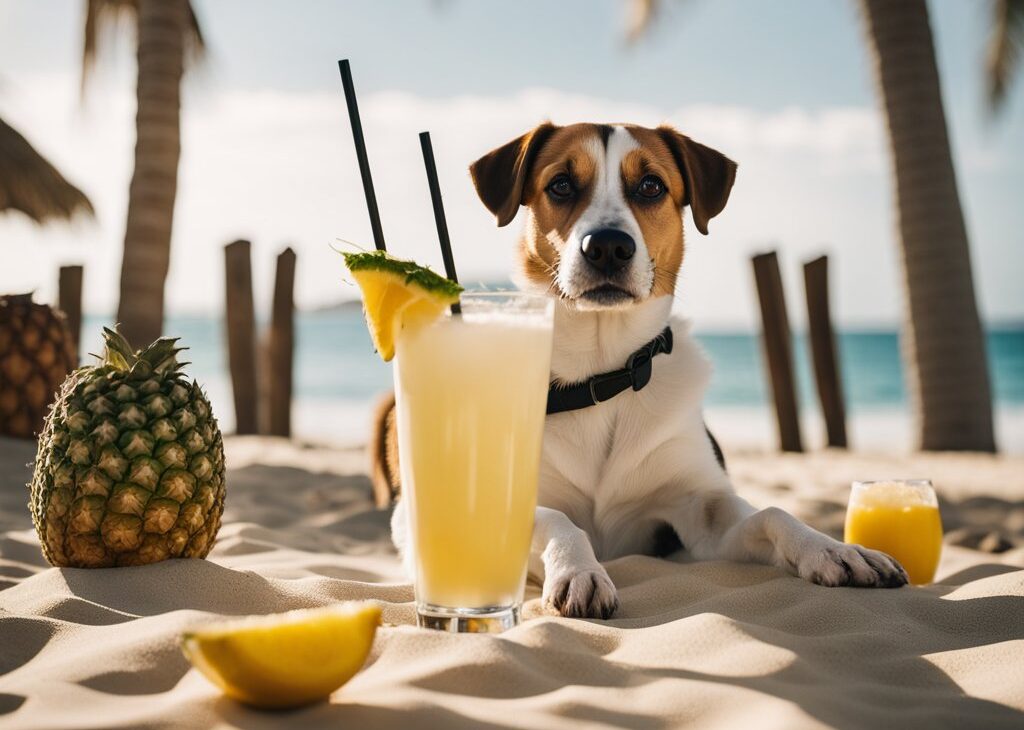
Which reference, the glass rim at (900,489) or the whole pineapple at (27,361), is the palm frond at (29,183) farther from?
the glass rim at (900,489)

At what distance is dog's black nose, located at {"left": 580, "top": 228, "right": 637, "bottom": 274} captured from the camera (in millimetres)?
2770

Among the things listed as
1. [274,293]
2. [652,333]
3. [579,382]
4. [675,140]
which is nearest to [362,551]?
[579,382]

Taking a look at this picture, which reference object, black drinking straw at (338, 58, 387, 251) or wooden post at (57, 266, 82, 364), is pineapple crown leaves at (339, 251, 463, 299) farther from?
wooden post at (57, 266, 82, 364)

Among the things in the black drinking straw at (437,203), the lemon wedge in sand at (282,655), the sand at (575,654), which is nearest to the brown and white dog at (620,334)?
the sand at (575,654)

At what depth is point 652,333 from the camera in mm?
3096

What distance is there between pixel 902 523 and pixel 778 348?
434 cm

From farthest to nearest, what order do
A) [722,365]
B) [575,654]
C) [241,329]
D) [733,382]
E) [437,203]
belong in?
[722,365] → [733,382] → [241,329] → [437,203] → [575,654]

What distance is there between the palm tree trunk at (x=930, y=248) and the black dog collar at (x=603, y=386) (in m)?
4.74

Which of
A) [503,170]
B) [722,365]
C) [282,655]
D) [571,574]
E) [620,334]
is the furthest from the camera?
[722,365]

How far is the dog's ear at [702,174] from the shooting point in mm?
3311

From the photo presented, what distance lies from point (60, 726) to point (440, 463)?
862 millimetres

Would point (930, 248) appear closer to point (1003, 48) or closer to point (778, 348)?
point (778, 348)

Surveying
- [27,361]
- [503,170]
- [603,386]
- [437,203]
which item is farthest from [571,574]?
[27,361]

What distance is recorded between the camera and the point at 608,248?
109 inches
